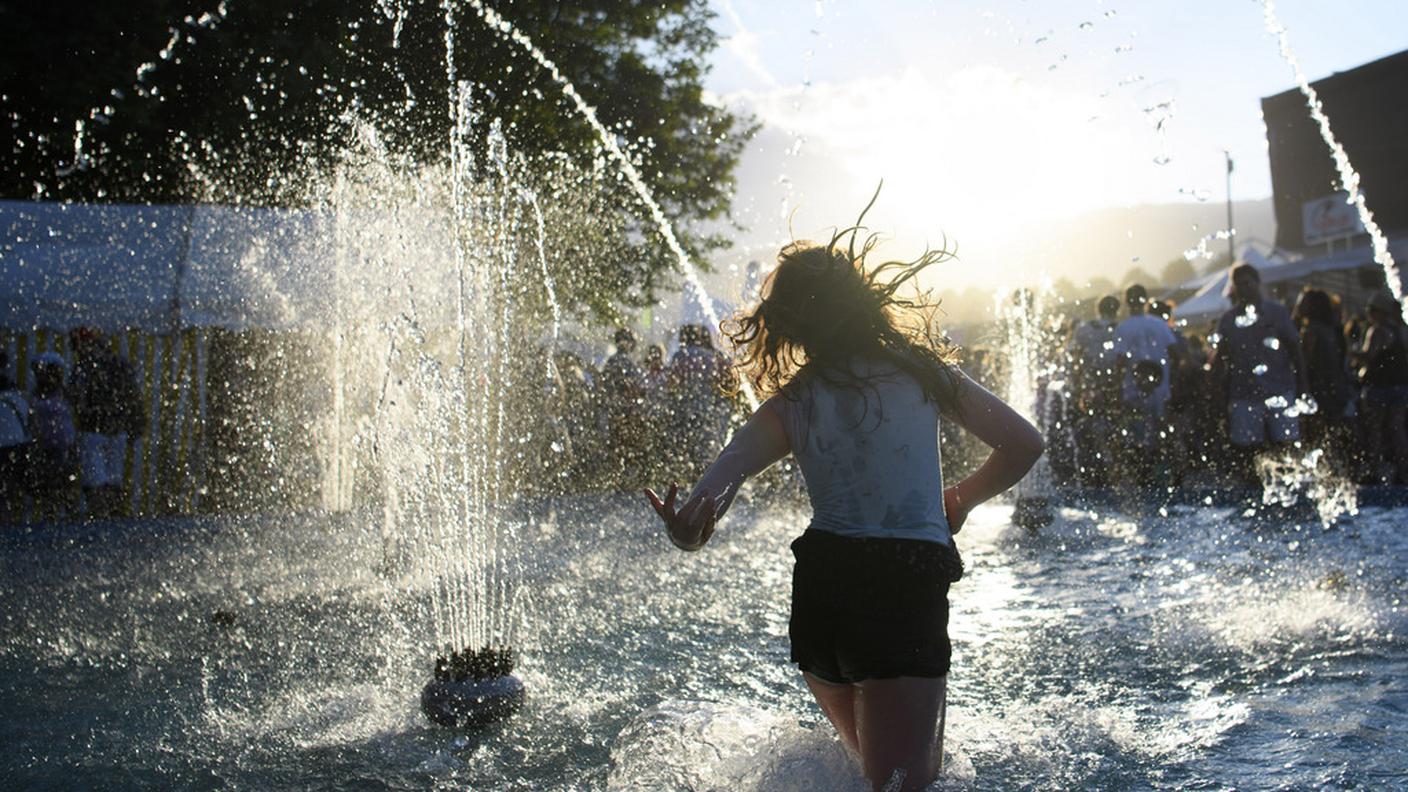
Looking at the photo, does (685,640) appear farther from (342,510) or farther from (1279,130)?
(1279,130)

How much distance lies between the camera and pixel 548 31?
18.8 m

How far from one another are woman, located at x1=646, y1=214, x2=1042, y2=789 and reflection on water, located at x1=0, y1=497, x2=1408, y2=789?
31cm

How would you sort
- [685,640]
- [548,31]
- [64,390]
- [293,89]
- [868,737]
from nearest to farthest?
[868,737] → [685,640] → [64,390] → [293,89] → [548,31]

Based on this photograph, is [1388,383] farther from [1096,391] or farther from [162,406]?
[162,406]

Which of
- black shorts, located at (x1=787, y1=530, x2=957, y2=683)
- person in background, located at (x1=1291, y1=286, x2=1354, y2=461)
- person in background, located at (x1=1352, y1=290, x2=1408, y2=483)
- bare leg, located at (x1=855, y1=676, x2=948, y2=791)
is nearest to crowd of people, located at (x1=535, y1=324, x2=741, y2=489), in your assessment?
person in background, located at (x1=1291, y1=286, x2=1354, y2=461)

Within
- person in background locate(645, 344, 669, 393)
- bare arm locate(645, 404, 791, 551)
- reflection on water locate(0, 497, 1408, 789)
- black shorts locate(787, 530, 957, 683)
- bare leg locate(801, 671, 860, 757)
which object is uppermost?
person in background locate(645, 344, 669, 393)

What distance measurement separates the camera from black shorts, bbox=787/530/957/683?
2.51 meters

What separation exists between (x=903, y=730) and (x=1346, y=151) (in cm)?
3727

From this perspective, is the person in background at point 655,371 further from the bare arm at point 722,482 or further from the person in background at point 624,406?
the bare arm at point 722,482

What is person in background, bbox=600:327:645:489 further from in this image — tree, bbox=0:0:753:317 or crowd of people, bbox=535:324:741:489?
tree, bbox=0:0:753:317

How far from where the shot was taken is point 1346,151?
34375 millimetres

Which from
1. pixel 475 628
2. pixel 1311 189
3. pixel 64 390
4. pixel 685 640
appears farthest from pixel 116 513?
pixel 1311 189

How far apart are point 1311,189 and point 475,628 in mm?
38000

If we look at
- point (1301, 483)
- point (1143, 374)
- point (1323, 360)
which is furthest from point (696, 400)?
point (1323, 360)
